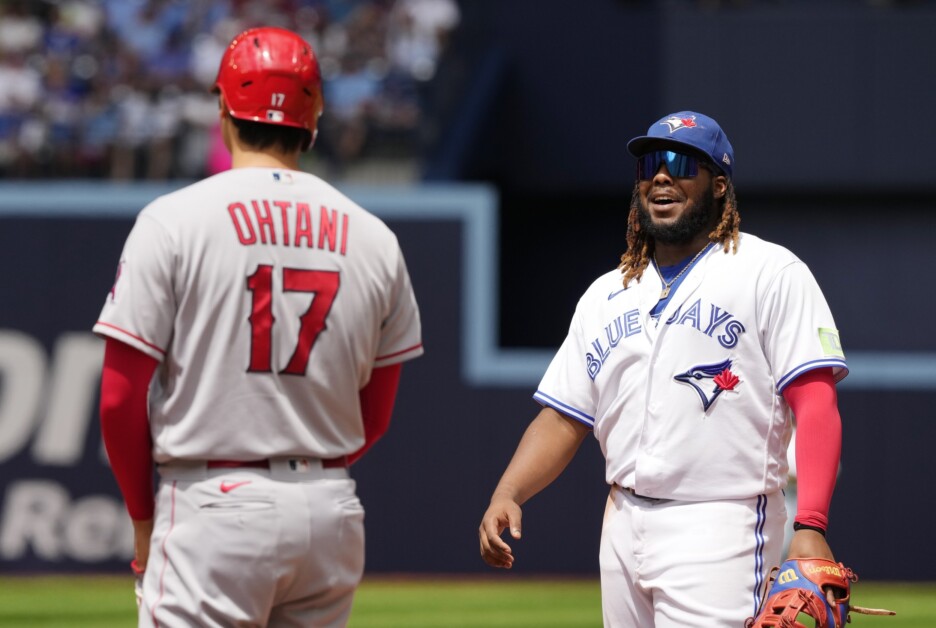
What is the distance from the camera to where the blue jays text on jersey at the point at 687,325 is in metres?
3.91

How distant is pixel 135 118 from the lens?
13.1 metres

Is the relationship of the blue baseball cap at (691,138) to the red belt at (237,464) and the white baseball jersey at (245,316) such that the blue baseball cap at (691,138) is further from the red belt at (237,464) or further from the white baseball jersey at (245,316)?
the red belt at (237,464)

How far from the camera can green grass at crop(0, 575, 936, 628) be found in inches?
354

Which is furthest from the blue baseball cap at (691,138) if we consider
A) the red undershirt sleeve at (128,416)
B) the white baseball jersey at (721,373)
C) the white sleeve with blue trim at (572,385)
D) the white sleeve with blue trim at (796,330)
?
the red undershirt sleeve at (128,416)

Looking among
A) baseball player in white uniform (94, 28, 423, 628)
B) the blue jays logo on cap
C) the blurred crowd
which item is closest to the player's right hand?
baseball player in white uniform (94, 28, 423, 628)

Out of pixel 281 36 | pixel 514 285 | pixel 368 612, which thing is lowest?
pixel 368 612

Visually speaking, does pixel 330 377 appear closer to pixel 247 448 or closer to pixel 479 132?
pixel 247 448

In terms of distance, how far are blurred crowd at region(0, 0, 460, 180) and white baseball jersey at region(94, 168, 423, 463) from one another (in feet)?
28.8

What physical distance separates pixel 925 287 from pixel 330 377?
43.7 feet

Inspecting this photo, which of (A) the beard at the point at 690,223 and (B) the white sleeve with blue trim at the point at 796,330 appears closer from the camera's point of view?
(B) the white sleeve with blue trim at the point at 796,330

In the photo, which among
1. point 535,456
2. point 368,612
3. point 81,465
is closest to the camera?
point 535,456

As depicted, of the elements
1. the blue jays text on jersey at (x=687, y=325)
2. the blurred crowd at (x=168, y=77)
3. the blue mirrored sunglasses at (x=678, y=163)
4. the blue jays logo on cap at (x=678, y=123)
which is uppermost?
the blurred crowd at (x=168, y=77)

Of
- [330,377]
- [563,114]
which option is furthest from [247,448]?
[563,114]

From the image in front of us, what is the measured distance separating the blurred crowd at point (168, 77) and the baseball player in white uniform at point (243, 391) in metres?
8.80
